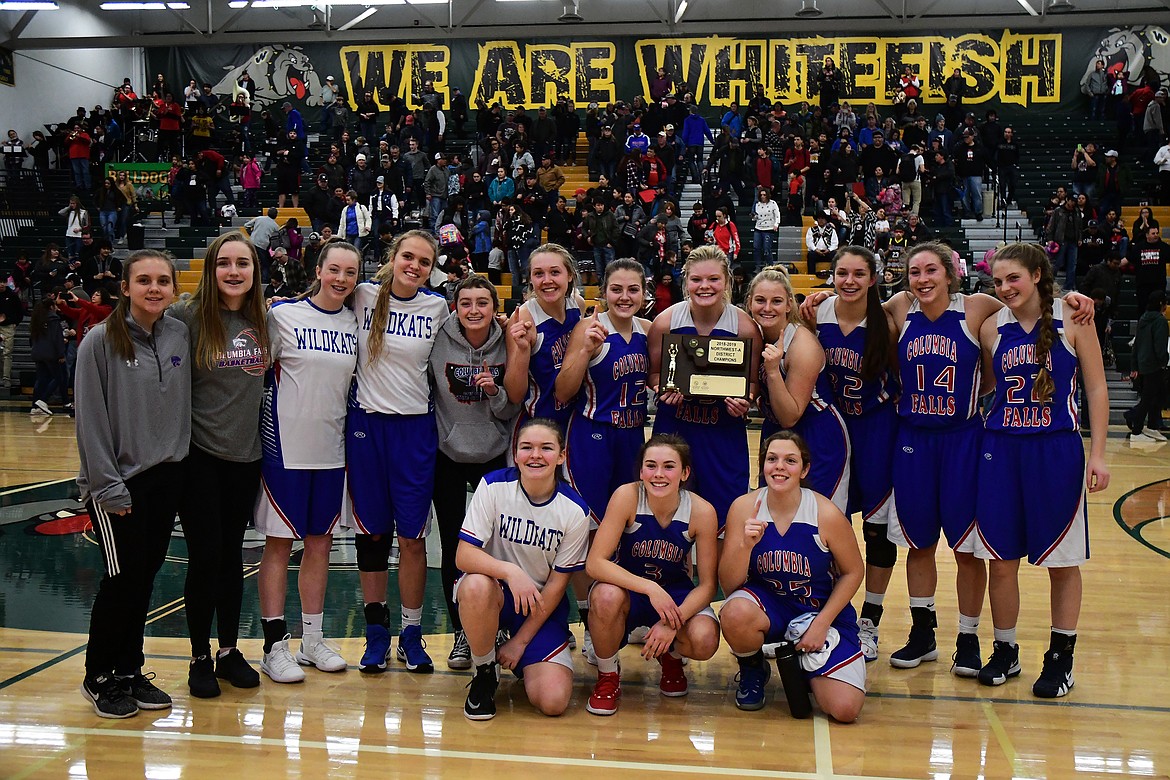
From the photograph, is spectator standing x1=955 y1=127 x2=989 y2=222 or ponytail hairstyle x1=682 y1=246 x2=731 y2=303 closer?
ponytail hairstyle x1=682 y1=246 x2=731 y2=303

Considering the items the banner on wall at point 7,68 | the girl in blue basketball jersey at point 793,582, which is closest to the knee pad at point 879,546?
the girl in blue basketball jersey at point 793,582

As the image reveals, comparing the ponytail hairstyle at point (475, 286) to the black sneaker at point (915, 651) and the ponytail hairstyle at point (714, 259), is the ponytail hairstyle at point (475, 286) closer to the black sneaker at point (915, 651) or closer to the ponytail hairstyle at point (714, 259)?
the ponytail hairstyle at point (714, 259)

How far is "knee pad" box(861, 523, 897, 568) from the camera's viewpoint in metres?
4.64

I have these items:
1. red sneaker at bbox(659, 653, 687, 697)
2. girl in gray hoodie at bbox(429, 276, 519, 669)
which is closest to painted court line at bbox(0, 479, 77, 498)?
girl in gray hoodie at bbox(429, 276, 519, 669)

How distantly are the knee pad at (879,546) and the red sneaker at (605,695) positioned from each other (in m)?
1.36

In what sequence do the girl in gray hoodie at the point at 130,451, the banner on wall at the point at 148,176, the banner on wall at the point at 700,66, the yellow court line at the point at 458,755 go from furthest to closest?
the banner on wall at the point at 700,66 < the banner on wall at the point at 148,176 < the girl in gray hoodie at the point at 130,451 < the yellow court line at the point at 458,755

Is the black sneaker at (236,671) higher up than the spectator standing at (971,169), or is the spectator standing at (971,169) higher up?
the spectator standing at (971,169)

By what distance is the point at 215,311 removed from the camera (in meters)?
4.09

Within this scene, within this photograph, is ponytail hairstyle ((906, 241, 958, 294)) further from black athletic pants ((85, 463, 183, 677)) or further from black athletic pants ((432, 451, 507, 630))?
black athletic pants ((85, 463, 183, 677))

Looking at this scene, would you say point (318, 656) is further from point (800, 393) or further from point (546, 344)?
point (800, 393)

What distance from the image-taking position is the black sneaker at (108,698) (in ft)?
12.9

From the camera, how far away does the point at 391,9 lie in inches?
914

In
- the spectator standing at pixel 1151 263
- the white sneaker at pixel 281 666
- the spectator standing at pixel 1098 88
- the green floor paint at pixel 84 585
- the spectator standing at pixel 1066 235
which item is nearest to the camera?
the white sneaker at pixel 281 666

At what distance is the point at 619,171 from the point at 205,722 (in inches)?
571
